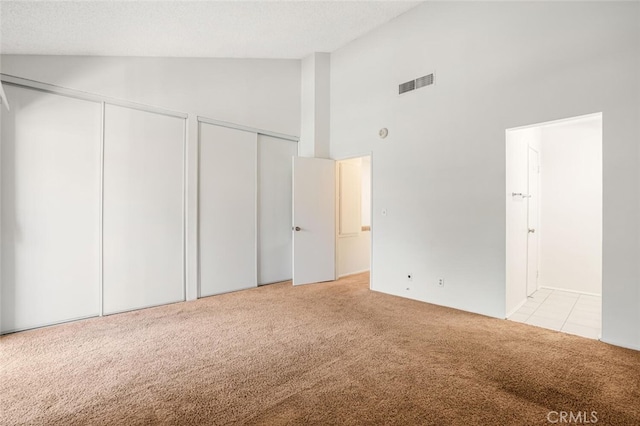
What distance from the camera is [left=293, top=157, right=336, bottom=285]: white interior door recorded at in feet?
15.4

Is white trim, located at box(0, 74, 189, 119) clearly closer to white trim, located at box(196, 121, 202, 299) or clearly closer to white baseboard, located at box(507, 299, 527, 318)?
white trim, located at box(196, 121, 202, 299)

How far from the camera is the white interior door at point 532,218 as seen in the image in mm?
4078

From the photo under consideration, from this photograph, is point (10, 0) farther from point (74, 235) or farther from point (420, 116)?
point (420, 116)

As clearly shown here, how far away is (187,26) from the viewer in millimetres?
3402

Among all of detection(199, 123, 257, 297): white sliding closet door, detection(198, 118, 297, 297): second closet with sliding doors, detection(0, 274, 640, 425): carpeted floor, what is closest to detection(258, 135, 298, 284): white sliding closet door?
detection(198, 118, 297, 297): second closet with sliding doors

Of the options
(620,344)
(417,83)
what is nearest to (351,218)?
(417,83)

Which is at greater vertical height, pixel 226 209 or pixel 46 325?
pixel 226 209

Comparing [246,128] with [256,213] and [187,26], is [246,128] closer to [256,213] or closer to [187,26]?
[256,213]

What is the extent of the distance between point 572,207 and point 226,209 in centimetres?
497

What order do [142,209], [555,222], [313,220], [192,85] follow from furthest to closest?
[313,220] → [555,222] → [192,85] → [142,209]

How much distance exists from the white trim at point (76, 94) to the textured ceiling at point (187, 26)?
0.26m

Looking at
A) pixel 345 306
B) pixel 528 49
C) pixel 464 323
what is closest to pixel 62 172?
pixel 345 306

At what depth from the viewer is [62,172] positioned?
3121mm

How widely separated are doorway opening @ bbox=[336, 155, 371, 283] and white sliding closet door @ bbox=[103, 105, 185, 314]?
8.18 feet
